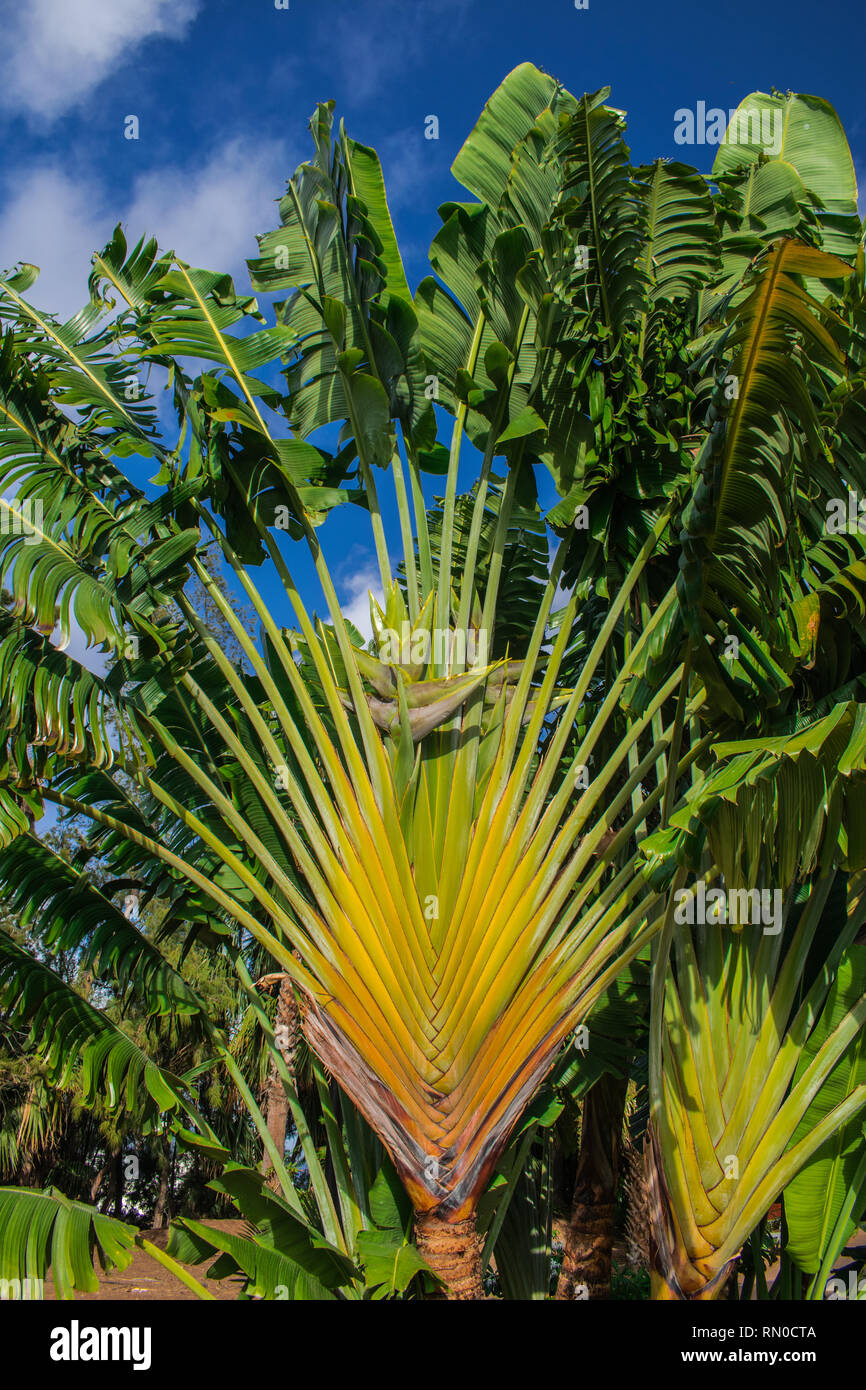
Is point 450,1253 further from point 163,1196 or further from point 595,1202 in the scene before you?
point 163,1196

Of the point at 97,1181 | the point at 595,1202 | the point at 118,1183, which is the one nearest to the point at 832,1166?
the point at 595,1202

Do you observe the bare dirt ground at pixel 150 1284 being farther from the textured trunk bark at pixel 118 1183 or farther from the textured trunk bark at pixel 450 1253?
the textured trunk bark at pixel 450 1253

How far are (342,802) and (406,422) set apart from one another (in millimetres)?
2757

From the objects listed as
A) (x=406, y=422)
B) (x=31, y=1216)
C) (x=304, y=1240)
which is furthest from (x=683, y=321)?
(x=31, y=1216)

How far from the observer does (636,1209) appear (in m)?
11.0

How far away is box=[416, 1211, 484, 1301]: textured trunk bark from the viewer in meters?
4.29

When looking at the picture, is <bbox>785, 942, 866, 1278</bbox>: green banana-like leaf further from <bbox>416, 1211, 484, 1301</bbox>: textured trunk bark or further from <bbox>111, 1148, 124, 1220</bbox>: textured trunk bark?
<bbox>111, 1148, 124, 1220</bbox>: textured trunk bark

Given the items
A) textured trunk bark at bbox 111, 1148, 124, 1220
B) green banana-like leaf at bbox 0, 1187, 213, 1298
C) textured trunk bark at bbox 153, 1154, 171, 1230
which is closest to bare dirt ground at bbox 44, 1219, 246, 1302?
textured trunk bark at bbox 153, 1154, 171, 1230

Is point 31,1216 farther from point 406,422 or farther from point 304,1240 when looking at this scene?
point 406,422

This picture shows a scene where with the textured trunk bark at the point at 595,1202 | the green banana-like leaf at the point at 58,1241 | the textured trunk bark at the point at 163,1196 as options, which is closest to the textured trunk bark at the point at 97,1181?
the textured trunk bark at the point at 163,1196

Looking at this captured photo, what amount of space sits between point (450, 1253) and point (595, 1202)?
2.98 m

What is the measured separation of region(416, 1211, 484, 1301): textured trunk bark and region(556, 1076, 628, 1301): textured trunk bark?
2.63 metres
